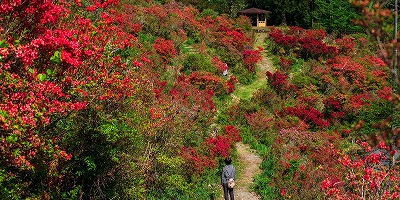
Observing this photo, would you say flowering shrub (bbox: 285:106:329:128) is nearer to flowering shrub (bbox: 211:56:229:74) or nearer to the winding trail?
the winding trail

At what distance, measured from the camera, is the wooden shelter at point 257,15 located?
3878cm

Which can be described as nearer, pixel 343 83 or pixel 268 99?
pixel 268 99

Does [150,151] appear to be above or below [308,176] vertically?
above

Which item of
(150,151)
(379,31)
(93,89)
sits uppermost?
(379,31)

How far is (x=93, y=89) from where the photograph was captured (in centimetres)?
746

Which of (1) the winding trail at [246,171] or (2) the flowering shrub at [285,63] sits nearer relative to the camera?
(1) the winding trail at [246,171]

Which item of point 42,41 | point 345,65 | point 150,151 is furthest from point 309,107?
point 42,41

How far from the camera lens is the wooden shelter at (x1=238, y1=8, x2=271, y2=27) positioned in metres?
38.8

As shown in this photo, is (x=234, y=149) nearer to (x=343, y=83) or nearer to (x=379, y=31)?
(x=343, y=83)

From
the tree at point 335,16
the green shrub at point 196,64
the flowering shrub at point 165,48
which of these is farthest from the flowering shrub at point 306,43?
the flowering shrub at point 165,48

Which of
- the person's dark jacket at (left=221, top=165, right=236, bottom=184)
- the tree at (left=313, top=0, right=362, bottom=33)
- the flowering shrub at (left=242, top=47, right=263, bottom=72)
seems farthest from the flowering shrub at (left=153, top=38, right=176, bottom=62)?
the tree at (left=313, top=0, right=362, bottom=33)

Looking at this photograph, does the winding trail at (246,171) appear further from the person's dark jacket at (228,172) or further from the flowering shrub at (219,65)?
the flowering shrub at (219,65)

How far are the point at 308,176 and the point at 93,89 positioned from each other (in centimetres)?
812

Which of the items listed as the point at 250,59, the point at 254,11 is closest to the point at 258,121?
the point at 250,59
